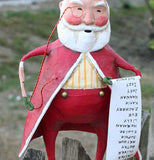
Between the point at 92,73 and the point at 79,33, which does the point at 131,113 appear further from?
the point at 79,33

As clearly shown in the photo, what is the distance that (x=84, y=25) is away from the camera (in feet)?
5.51

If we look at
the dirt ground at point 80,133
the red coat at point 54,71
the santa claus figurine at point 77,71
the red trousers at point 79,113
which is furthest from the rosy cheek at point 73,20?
the dirt ground at point 80,133

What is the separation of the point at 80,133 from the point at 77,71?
216 cm

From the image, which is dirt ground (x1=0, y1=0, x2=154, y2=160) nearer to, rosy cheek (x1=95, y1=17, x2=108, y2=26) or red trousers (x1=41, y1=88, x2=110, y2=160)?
red trousers (x1=41, y1=88, x2=110, y2=160)

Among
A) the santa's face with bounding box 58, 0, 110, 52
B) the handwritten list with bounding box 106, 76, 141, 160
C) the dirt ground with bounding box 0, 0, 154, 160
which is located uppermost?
the santa's face with bounding box 58, 0, 110, 52

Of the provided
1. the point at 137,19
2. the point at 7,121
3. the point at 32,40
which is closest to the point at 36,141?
the point at 7,121

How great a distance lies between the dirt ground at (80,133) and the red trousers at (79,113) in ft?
2.35

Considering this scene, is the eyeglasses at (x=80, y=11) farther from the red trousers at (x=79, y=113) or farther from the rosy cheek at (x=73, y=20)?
the red trousers at (x=79, y=113)

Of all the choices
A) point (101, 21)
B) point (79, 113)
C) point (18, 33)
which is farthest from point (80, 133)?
point (18, 33)

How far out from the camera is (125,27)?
7609mm

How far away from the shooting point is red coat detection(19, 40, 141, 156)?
1.67 metres

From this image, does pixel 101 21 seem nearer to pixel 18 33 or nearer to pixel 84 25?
pixel 84 25

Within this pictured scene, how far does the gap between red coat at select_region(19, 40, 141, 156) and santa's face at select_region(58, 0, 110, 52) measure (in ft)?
0.12

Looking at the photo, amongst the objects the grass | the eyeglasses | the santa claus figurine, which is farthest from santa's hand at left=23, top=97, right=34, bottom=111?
the grass
